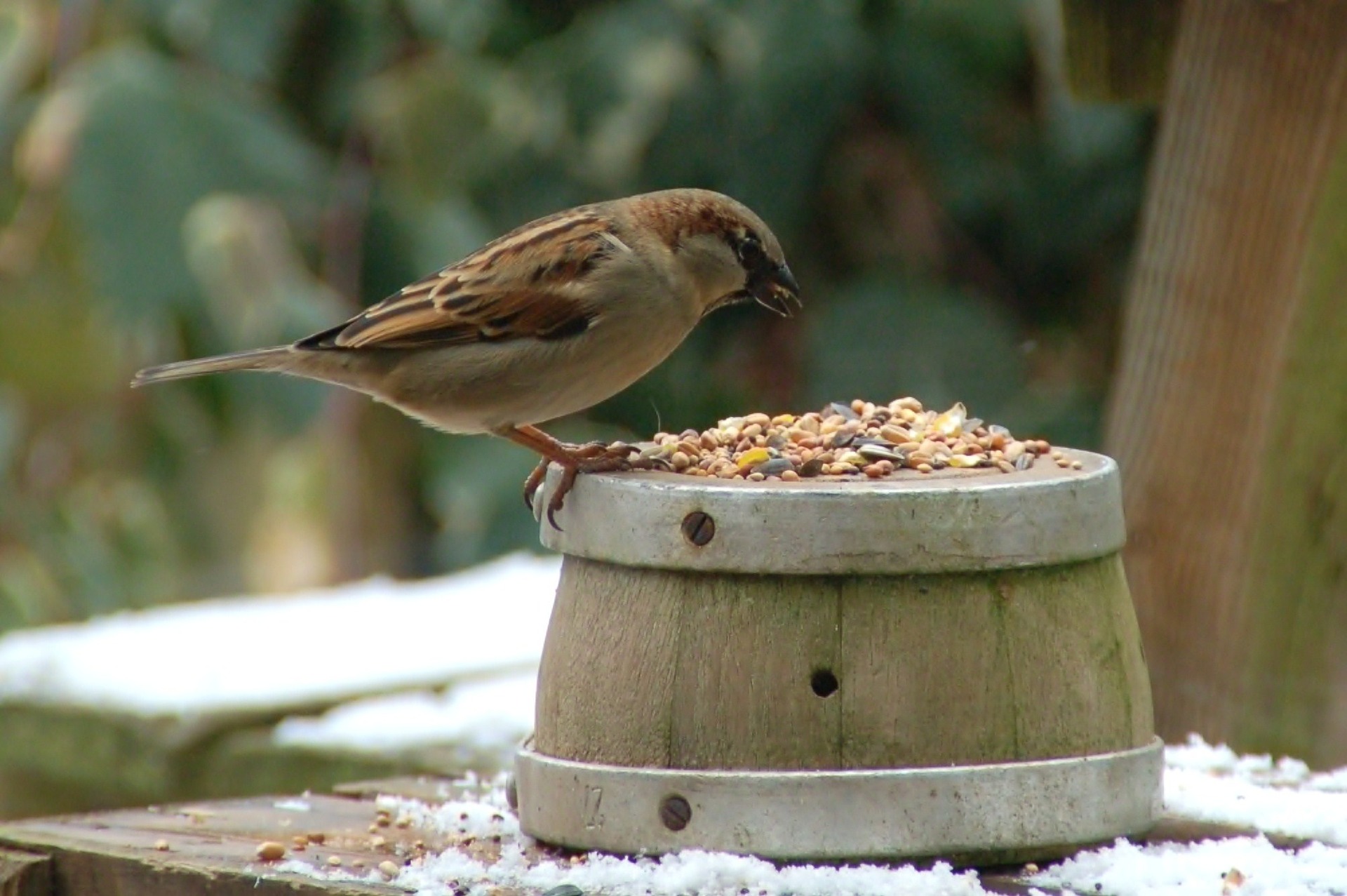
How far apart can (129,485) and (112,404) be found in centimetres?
34

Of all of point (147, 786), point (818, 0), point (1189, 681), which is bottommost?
point (147, 786)

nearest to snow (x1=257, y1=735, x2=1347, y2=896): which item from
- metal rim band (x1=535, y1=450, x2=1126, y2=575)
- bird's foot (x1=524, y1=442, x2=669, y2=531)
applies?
metal rim band (x1=535, y1=450, x2=1126, y2=575)

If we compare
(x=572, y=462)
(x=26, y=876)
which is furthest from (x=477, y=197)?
(x=26, y=876)

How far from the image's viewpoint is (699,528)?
103 inches

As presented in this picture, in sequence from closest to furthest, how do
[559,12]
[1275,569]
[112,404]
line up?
1. [1275,569]
2. [559,12]
3. [112,404]

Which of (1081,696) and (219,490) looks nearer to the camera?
(1081,696)

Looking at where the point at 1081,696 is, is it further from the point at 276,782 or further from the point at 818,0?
the point at 818,0

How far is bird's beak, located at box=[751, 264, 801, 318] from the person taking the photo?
3912mm

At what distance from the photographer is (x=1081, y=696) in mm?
2658

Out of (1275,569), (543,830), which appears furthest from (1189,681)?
(543,830)

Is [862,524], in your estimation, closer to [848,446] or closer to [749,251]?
[848,446]

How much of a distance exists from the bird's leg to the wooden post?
54.0 inches

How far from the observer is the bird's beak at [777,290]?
391cm

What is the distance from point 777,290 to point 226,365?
1.15 meters
